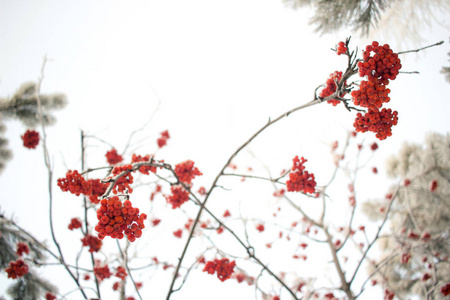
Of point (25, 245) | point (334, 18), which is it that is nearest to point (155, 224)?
point (25, 245)

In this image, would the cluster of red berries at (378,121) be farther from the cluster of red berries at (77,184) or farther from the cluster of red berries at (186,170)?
the cluster of red berries at (77,184)

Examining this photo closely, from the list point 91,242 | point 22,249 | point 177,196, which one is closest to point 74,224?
point 91,242

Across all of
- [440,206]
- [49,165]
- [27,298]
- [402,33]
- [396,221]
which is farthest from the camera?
[396,221]

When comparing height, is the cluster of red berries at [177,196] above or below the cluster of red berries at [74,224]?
above

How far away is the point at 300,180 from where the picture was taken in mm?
2188

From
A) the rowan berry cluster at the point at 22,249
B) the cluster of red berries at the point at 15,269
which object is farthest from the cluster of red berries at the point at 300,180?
the rowan berry cluster at the point at 22,249

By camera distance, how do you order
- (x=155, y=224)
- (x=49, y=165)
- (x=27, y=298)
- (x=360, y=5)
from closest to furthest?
(x=49, y=165)
(x=360, y=5)
(x=27, y=298)
(x=155, y=224)

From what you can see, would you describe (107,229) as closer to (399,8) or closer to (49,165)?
(49,165)

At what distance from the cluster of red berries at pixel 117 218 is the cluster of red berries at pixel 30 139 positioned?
329cm

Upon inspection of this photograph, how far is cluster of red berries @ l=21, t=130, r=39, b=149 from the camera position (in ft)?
11.1

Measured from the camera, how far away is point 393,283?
6.06 meters

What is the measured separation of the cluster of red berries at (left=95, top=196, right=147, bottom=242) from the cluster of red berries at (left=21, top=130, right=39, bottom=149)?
3.29 m

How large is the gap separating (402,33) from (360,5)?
5.85 ft

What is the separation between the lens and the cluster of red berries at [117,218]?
109 cm
